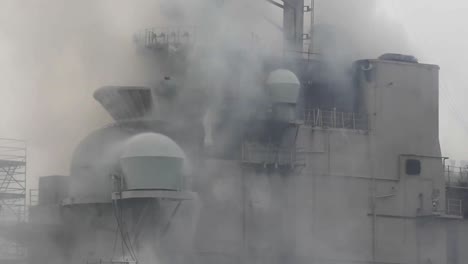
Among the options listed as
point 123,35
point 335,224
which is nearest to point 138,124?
point 123,35

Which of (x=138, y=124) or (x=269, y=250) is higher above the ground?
(x=138, y=124)

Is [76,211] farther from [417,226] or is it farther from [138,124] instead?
[417,226]

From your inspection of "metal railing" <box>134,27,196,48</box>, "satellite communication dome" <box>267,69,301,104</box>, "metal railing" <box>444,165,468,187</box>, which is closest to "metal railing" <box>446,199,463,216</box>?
"metal railing" <box>444,165,468,187</box>

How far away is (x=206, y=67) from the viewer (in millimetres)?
52156

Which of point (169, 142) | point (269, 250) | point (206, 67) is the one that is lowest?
point (269, 250)

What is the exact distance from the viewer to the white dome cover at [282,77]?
5253cm

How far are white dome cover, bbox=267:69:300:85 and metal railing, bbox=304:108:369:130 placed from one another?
9.93 feet

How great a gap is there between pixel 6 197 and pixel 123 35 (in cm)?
907

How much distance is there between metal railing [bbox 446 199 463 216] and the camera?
59.6 metres

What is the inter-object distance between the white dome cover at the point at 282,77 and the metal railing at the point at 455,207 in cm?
1188

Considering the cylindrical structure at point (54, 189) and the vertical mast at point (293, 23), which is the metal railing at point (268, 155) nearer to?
the vertical mast at point (293, 23)

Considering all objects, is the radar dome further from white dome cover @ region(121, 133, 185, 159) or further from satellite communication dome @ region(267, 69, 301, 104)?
satellite communication dome @ region(267, 69, 301, 104)

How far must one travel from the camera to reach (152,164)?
46781 mm

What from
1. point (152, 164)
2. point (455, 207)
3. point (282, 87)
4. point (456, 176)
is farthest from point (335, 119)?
point (152, 164)
